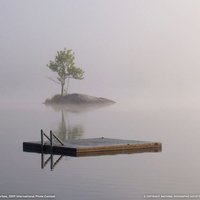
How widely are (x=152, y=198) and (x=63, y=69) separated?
64.6m

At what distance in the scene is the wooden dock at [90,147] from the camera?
2150 cm

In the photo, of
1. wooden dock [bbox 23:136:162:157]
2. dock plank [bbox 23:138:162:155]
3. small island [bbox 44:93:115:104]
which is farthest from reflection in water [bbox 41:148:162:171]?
small island [bbox 44:93:115:104]

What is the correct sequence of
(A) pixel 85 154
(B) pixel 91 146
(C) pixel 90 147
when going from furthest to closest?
(B) pixel 91 146, (C) pixel 90 147, (A) pixel 85 154

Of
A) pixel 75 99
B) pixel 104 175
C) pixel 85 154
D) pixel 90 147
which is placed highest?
pixel 75 99

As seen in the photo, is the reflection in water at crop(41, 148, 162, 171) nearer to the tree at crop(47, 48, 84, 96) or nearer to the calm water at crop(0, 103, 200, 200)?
the calm water at crop(0, 103, 200, 200)

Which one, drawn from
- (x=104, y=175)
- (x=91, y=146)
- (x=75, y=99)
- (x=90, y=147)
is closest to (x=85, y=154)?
(x=90, y=147)

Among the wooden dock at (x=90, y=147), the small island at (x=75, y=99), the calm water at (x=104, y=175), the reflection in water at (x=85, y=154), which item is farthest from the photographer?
the small island at (x=75, y=99)

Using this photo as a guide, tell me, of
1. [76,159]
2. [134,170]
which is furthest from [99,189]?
[76,159]

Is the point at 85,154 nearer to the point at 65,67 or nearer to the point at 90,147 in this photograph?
the point at 90,147

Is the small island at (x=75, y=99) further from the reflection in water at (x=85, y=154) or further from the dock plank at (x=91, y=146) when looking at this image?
the reflection in water at (x=85, y=154)

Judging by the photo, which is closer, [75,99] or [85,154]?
[85,154]

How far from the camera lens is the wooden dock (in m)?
21.5

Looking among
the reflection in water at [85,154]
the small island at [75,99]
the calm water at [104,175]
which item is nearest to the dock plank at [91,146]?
the reflection in water at [85,154]

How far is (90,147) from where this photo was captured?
2175cm
